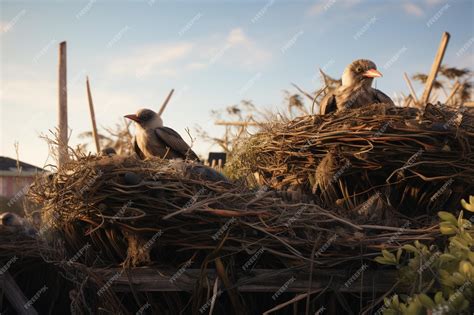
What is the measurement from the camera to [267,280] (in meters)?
2.86

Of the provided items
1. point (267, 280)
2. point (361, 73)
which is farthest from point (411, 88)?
point (267, 280)

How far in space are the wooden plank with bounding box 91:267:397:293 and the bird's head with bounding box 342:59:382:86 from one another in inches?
76.2

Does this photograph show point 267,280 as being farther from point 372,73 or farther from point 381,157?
point 372,73

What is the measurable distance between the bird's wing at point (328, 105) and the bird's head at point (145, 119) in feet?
5.36

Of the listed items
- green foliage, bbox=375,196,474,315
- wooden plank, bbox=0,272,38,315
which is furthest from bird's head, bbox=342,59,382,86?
wooden plank, bbox=0,272,38,315

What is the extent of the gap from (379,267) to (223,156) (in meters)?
7.21

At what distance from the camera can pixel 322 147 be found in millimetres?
3783

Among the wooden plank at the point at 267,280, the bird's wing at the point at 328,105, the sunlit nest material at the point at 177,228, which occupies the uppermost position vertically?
the bird's wing at the point at 328,105

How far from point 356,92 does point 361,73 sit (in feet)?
0.65

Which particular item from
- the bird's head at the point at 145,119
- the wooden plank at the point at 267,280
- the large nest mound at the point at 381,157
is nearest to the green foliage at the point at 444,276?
the wooden plank at the point at 267,280

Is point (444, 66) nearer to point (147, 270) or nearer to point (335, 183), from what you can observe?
point (335, 183)

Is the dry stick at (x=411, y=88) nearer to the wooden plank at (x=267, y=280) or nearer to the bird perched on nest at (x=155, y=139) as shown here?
the bird perched on nest at (x=155, y=139)

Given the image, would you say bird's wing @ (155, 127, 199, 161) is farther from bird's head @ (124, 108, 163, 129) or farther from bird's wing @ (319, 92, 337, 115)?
bird's wing @ (319, 92, 337, 115)

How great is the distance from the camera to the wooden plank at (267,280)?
2855 mm
